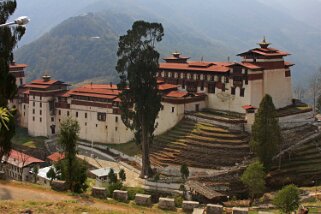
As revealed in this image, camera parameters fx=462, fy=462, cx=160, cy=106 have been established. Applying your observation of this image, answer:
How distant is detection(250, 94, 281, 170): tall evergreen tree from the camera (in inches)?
2003

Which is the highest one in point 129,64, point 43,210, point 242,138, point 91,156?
point 129,64

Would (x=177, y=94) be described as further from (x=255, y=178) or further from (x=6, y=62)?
(x=6, y=62)

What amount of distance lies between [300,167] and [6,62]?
37.7 m

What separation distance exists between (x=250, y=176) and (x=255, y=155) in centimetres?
1109

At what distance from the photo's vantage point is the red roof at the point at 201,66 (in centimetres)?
6687

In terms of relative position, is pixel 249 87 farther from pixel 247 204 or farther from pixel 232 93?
pixel 247 204

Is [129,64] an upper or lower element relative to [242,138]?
upper

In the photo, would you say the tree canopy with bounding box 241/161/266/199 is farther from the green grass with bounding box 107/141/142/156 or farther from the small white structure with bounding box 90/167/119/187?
the green grass with bounding box 107/141/142/156

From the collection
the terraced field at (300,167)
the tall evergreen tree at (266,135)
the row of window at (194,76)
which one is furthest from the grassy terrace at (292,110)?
the tall evergreen tree at (266,135)

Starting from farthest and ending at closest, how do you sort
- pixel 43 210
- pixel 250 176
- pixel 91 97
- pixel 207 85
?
pixel 91 97, pixel 207 85, pixel 250 176, pixel 43 210

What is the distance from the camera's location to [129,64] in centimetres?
5497

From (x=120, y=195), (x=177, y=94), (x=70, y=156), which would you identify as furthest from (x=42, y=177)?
(x=120, y=195)

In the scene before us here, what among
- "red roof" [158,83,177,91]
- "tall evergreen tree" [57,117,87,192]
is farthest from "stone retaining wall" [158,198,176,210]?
"red roof" [158,83,177,91]

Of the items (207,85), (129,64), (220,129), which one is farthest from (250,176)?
(207,85)
